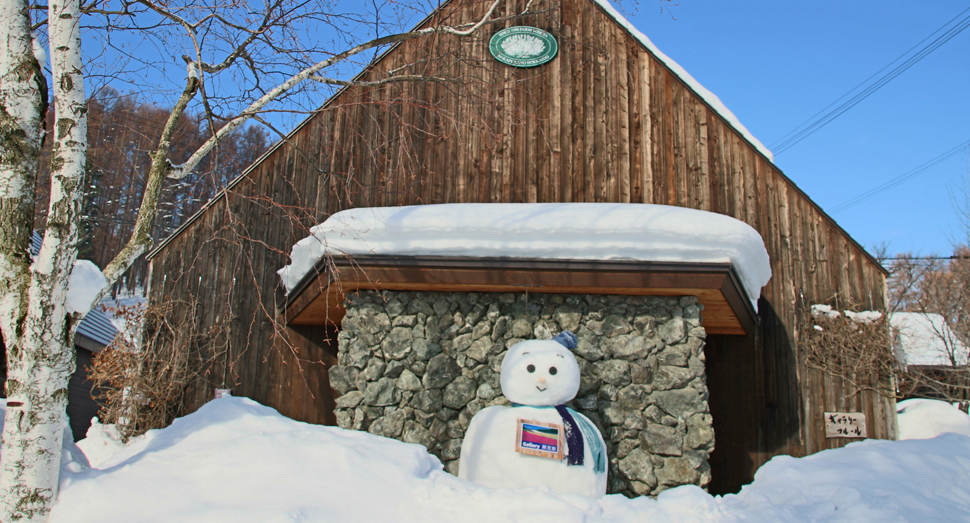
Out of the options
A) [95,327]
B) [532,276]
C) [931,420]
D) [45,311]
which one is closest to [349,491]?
→ [45,311]

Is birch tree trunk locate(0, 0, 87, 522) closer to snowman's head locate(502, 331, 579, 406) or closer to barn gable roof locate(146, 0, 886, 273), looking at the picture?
snowman's head locate(502, 331, 579, 406)

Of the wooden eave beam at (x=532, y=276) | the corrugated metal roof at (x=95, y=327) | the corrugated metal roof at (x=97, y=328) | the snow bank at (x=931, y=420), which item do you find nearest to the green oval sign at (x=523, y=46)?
the wooden eave beam at (x=532, y=276)

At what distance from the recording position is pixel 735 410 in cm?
673

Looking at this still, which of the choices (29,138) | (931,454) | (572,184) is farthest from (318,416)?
(931,454)

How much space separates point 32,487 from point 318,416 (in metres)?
3.97

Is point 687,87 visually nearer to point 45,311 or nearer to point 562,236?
point 562,236

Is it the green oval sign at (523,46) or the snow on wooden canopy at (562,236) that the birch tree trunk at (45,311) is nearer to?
the snow on wooden canopy at (562,236)

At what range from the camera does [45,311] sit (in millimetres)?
3168

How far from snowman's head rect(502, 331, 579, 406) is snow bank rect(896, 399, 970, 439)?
7.55 m

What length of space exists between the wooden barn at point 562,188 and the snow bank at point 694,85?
0.03m

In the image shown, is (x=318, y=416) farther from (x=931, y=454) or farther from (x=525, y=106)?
(x=931, y=454)

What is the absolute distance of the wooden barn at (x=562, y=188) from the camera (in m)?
6.73

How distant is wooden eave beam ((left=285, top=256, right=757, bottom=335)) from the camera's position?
472 cm

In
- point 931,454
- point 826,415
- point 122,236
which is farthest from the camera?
point 122,236
